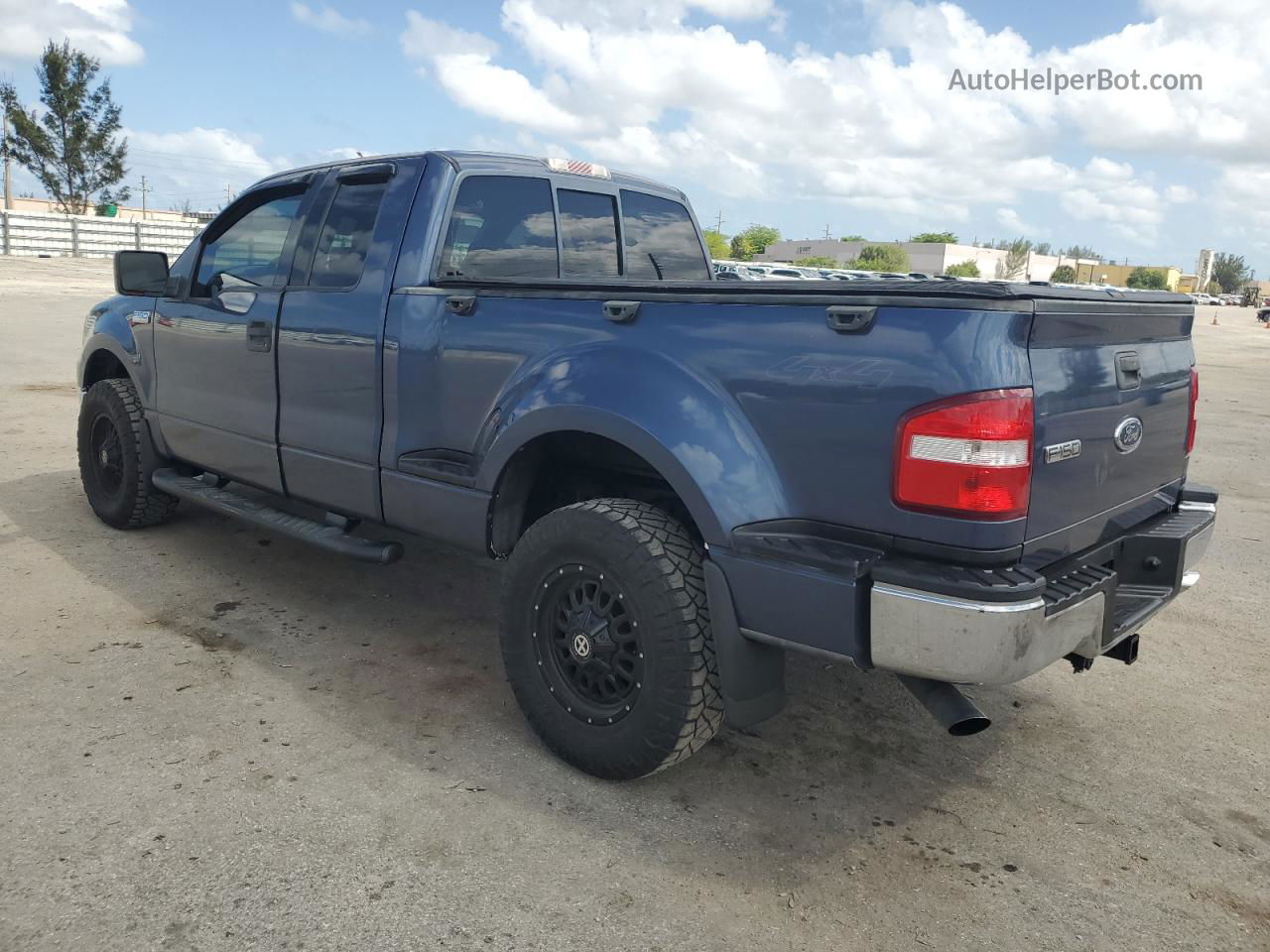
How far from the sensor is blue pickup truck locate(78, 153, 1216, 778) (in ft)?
7.89

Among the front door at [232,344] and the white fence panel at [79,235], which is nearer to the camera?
the front door at [232,344]

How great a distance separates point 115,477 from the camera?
217 inches

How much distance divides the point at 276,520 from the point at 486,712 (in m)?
1.42

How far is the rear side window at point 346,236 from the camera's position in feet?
12.9

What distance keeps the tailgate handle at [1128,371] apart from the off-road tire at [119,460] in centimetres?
463

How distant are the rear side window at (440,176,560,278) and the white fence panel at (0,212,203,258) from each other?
3205 centimetres

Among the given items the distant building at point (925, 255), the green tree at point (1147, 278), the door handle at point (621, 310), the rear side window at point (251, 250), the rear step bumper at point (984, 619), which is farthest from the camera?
the green tree at point (1147, 278)

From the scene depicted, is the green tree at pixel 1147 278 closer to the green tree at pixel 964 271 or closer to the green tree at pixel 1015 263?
the green tree at pixel 1015 263

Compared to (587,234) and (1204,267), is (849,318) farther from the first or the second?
(1204,267)

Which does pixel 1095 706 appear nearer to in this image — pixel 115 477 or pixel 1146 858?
pixel 1146 858

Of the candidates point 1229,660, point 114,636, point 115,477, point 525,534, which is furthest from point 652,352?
point 115,477

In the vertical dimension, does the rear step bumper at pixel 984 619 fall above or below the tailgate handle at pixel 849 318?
below

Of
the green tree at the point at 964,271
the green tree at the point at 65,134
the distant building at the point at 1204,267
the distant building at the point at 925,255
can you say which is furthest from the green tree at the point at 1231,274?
the green tree at the point at 65,134

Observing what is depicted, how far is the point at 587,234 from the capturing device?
14.3 feet
